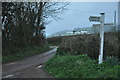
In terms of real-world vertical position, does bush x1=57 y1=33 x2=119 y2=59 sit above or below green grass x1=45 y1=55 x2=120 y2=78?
above

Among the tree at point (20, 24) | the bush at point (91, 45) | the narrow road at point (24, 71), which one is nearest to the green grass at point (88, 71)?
the narrow road at point (24, 71)

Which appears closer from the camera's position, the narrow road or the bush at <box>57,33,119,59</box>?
the narrow road

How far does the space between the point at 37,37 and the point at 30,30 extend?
144 inches

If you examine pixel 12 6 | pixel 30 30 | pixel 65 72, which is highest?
pixel 12 6

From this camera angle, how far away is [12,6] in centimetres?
2083

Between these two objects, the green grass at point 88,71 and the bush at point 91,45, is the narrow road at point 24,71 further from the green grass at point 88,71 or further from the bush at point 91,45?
the bush at point 91,45

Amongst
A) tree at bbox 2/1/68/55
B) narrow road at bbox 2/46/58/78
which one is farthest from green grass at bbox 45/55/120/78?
tree at bbox 2/1/68/55

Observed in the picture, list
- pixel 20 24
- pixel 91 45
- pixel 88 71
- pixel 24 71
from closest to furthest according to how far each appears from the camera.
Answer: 1. pixel 88 71
2. pixel 24 71
3. pixel 91 45
4. pixel 20 24

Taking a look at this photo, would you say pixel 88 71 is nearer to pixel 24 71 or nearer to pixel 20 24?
pixel 24 71

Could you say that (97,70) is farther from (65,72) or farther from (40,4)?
(40,4)

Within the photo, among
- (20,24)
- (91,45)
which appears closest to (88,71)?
(91,45)

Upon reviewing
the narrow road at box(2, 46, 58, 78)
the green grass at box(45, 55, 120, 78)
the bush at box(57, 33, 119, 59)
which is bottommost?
the narrow road at box(2, 46, 58, 78)

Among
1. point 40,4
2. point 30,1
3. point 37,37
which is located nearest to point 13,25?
point 30,1

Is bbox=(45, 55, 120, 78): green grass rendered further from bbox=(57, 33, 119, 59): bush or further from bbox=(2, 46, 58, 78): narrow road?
bbox=(57, 33, 119, 59): bush
